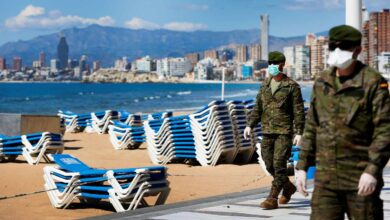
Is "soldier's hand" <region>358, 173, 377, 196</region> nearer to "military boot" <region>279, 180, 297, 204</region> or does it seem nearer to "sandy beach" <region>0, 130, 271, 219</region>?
"military boot" <region>279, 180, 297, 204</region>

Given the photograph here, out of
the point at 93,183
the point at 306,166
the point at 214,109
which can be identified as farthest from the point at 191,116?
the point at 306,166

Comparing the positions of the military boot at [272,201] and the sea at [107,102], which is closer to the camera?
the military boot at [272,201]

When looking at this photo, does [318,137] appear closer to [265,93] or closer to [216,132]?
[265,93]

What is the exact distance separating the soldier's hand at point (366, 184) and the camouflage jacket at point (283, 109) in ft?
14.1

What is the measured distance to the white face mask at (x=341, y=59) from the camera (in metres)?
4.79

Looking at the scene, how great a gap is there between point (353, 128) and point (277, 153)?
4197 mm

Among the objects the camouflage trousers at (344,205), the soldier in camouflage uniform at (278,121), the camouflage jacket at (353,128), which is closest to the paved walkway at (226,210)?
the soldier in camouflage uniform at (278,121)

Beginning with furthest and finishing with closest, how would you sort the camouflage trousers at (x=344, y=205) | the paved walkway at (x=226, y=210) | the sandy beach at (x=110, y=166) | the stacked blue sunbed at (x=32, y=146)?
the stacked blue sunbed at (x=32, y=146) < the sandy beach at (x=110, y=166) < the paved walkway at (x=226, y=210) < the camouflage trousers at (x=344, y=205)

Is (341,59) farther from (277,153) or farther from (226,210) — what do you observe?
(226,210)

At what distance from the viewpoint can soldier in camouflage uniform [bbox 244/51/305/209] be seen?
29.4 feet

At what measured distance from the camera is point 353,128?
4750mm

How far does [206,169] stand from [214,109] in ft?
3.89

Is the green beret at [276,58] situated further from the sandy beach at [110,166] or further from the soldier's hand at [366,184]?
the soldier's hand at [366,184]

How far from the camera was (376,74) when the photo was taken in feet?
15.5
